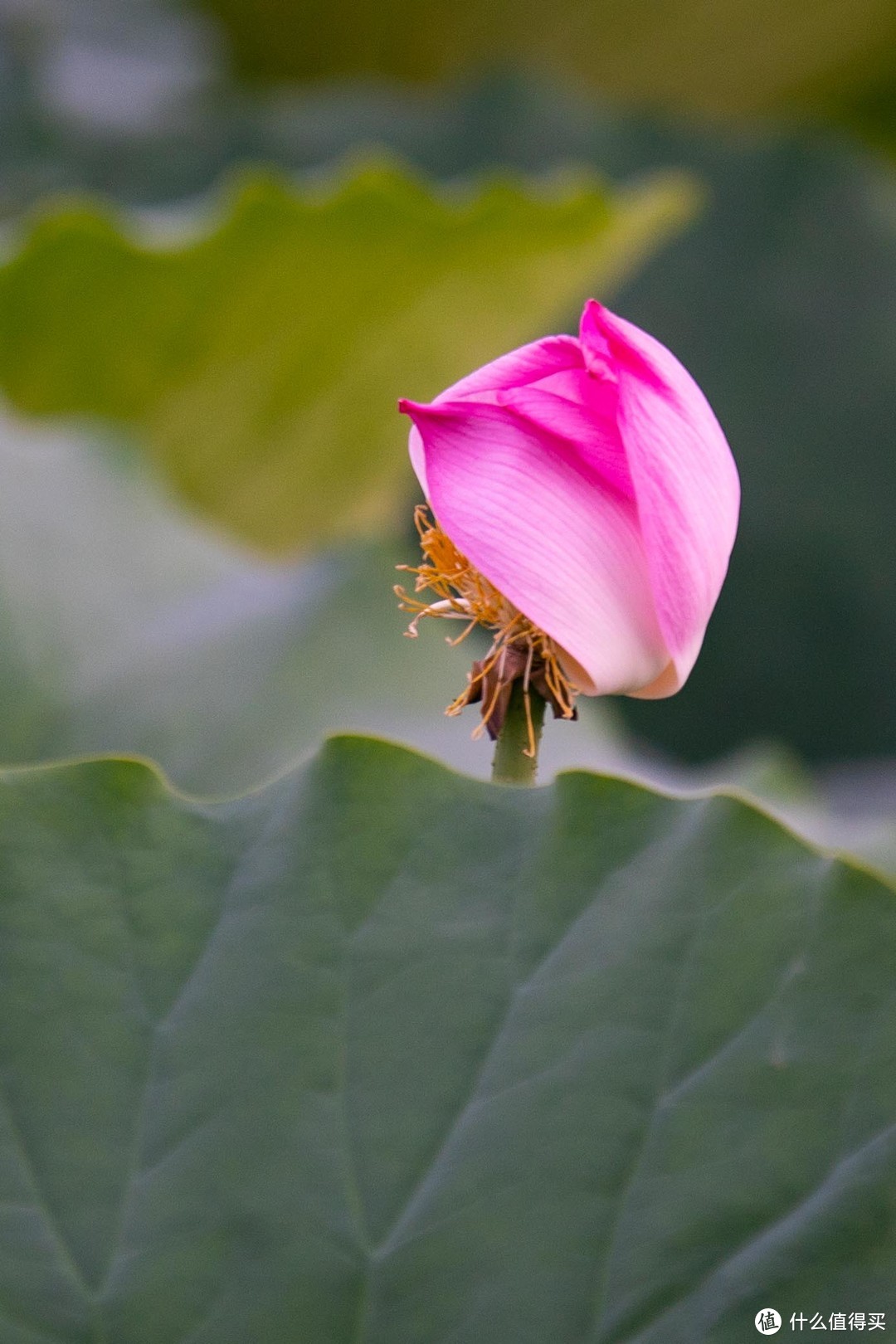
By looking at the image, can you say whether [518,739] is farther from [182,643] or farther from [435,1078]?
[182,643]

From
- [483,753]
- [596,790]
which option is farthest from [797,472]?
[596,790]

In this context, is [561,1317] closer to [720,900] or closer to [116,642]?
[720,900]

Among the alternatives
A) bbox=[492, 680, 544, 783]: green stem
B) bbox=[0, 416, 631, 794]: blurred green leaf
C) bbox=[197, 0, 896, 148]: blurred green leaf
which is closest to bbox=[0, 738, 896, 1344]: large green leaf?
bbox=[492, 680, 544, 783]: green stem

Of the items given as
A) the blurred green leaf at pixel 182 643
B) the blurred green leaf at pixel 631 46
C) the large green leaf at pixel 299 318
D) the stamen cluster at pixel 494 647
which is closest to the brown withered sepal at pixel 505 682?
the stamen cluster at pixel 494 647

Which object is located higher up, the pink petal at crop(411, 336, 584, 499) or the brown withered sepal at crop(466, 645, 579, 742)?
the pink petal at crop(411, 336, 584, 499)

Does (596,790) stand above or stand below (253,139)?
below

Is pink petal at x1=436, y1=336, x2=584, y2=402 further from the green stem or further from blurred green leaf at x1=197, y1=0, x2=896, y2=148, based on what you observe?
blurred green leaf at x1=197, y1=0, x2=896, y2=148
